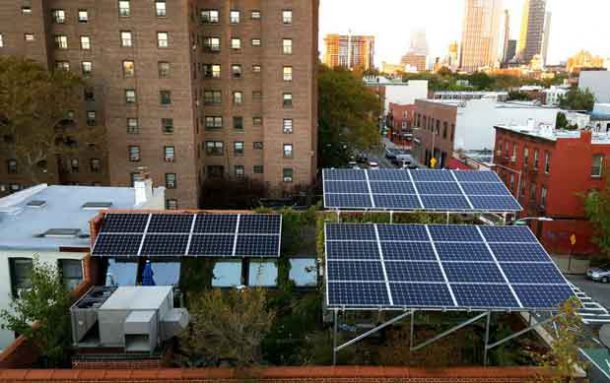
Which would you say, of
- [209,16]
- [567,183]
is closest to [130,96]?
[209,16]

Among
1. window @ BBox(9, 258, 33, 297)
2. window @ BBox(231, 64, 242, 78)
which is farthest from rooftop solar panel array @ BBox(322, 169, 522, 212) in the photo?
window @ BBox(231, 64, 242, 78)

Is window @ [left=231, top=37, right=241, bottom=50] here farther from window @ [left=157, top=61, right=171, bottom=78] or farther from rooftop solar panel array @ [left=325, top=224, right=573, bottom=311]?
rooftop solar panel array @ [left=325, top=224, right=573, bottom=311]

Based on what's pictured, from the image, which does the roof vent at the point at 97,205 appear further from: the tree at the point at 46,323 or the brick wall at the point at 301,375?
the brick wall at the point at 301,375

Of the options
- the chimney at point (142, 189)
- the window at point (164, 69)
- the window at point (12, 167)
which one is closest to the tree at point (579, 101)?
the window at point (164, 69)

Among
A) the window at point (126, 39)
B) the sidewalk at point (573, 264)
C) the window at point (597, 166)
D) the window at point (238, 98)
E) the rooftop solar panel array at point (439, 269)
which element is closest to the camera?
the rooftop solar panel array at point (439, 269)

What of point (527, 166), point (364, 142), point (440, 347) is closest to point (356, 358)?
point (440, 347)

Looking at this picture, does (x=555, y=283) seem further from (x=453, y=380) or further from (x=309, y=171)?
(x=309, y=171)
